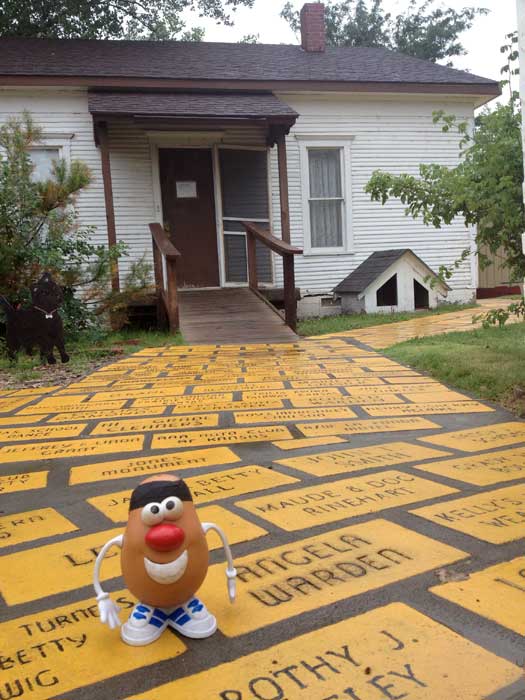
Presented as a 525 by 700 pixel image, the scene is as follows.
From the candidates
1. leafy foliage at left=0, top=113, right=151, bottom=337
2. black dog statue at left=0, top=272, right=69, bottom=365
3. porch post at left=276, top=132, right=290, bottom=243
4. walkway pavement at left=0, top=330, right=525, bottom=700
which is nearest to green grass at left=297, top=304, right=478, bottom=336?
porch post at left=276, top=132, right=290, bottom=243

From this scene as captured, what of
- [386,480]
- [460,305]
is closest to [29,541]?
[386,480]

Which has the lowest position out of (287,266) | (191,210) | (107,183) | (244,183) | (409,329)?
(409,329)

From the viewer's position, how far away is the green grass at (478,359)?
5.62m

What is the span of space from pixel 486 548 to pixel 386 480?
0.91 meters

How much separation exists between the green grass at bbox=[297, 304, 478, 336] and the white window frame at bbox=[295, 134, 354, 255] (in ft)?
4.71

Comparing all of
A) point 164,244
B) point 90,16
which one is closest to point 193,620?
point 164,244

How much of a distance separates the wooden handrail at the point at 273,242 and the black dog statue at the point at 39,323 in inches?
132

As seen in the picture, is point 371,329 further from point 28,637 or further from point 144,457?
point 28,637

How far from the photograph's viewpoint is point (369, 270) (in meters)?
12.6

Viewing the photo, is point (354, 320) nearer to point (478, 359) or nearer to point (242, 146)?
point (242, 146)

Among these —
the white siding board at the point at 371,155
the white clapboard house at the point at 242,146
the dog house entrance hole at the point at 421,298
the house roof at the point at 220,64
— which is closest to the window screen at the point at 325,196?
the white clapboard house at the point at 242,146

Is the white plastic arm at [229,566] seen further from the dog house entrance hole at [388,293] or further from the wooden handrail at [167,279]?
the dog house entrance hole at [388,293]

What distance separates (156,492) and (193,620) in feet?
1.35

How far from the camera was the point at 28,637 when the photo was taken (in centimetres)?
206
